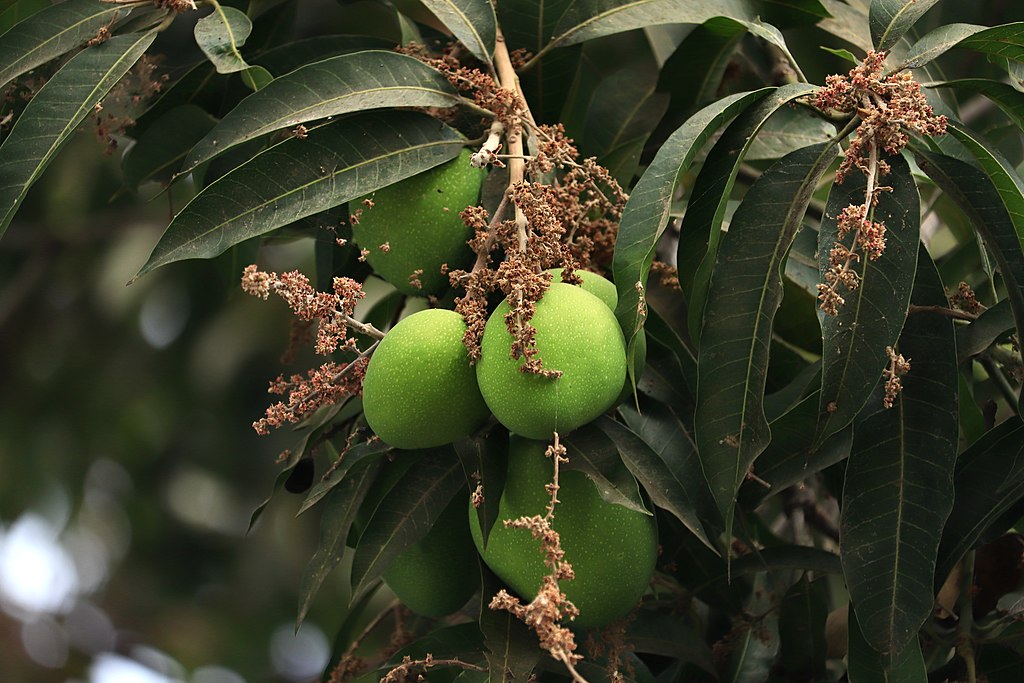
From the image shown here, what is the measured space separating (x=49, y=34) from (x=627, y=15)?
20.0 inches

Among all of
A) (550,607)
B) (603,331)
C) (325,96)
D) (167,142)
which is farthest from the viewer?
(167,142)

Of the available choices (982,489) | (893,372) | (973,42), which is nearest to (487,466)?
(893,372)

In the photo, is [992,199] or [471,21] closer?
[992,199]

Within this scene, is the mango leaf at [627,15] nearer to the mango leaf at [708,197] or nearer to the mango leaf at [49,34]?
the mango leaf at [708,197]

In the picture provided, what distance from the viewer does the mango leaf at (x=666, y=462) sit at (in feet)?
2.62

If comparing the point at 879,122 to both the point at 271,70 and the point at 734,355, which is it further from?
the point at 271,70

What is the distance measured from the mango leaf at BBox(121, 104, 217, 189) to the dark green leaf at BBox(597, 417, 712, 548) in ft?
1.76

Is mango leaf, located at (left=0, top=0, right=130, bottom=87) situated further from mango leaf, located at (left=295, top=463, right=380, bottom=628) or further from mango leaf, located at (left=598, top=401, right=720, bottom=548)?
mango leaf, located at (left=598, top=401, right=720, bottom=548)

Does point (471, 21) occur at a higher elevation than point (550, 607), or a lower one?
higher

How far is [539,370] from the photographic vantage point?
733 mm

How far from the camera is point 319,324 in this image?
2.75 ft

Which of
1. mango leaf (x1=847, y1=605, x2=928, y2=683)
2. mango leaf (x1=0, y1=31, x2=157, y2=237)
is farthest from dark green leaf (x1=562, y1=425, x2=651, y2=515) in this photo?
mango leaf (x1=0, y1=31, x2=157, y2=237)

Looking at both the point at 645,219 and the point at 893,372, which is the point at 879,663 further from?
the point at 645,219

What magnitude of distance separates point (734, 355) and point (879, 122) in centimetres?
20
